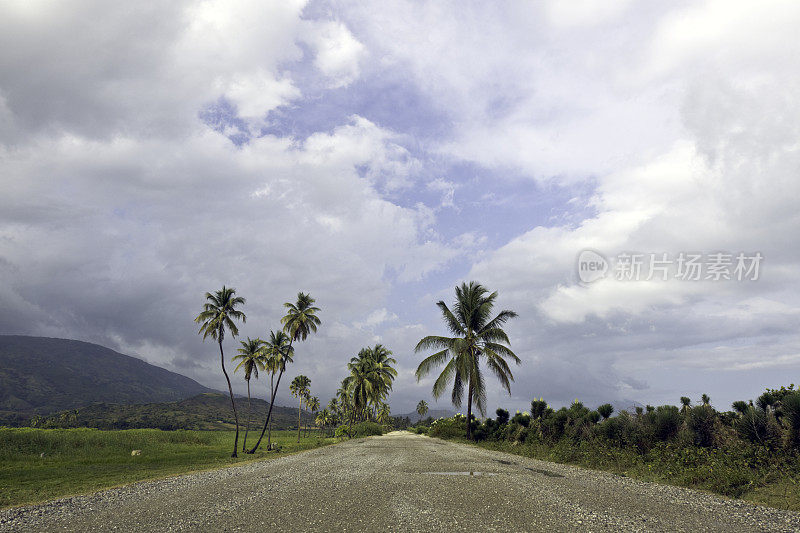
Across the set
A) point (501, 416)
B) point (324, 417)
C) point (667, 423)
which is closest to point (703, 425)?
point (667, 423)

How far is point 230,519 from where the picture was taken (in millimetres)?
8445

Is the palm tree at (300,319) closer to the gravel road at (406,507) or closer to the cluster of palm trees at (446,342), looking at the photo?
the cluster of palm trees at (446,342)

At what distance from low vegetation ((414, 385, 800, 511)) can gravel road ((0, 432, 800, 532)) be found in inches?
54.8

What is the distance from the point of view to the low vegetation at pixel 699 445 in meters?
11.2

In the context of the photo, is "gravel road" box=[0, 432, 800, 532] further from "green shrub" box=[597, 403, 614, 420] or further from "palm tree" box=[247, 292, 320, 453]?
"palm tree" box=[247, 292, 320, 453]

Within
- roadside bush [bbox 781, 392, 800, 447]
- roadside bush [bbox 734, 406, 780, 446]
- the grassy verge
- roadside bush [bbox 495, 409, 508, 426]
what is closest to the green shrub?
the grassy verge

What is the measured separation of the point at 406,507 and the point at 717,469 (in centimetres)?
1024

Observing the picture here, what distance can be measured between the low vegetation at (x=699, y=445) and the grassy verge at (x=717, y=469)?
0.06 ft

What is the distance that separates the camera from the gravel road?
791 cm

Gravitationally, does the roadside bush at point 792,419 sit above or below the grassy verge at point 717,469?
above

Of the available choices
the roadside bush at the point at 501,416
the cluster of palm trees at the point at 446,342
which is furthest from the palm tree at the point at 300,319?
the roadside bush at the point at 501,416

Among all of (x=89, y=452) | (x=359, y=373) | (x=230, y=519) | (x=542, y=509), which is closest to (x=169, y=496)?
(x=230, y=519)

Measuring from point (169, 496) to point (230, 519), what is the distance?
429cm

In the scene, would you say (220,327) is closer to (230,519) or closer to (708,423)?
(230,519)
